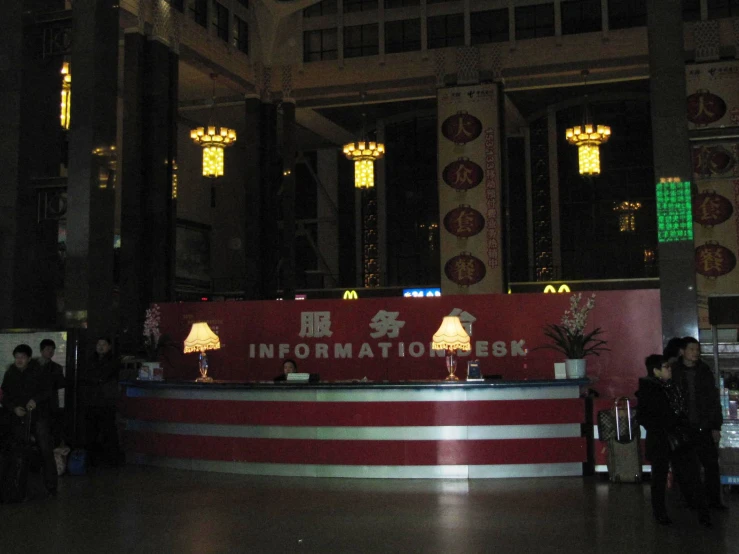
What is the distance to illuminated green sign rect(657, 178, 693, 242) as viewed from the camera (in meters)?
8.72

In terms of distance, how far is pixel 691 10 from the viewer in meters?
16.7

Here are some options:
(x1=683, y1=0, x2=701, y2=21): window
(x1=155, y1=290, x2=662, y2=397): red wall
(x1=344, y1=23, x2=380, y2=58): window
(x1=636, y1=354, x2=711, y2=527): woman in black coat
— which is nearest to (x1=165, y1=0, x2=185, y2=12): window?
(x1=344, y1=23, x2=380, y2=58): window

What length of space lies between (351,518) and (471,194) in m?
11.2

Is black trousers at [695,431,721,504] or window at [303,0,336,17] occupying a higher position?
window at [303,0,336,17]

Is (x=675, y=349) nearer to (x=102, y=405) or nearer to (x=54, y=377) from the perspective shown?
(x=54, y=377)

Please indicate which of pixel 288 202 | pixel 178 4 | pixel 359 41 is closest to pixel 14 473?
pixel 178 4

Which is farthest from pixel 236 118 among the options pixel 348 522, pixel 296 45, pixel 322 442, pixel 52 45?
pixel 348 522

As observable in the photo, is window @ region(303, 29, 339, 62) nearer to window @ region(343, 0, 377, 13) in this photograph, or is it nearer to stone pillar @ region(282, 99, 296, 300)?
window @ region(343, 0, 377, 13)

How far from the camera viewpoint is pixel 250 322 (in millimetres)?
11156

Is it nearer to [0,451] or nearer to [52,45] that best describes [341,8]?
[52,45]

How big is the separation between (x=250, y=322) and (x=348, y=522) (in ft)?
18.4

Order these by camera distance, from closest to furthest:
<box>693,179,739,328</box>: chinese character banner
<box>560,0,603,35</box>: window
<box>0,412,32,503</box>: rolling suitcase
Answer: <box>0,412,32,503</box>: rolling suitcase, <box>693,179,739,328</box>: chinese character banner, <box>560,0,603,35</box>: window

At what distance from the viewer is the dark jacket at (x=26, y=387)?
23.9 feet

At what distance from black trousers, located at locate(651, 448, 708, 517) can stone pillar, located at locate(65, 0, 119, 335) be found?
6575 mm
